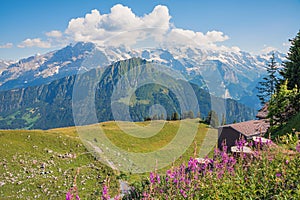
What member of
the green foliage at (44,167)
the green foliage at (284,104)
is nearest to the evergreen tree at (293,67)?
the green foliage at (284,104)

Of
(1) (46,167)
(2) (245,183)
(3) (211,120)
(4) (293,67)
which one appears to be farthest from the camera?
(3) (211,120)

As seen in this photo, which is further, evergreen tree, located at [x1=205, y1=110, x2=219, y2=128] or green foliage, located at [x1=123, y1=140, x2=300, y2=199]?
evergreen tree, located at [x1=205, y1=110, x2=219, y2=128]

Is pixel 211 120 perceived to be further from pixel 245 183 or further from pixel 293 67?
pixel 245 183

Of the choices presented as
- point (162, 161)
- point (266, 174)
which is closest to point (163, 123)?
point (162, 161)

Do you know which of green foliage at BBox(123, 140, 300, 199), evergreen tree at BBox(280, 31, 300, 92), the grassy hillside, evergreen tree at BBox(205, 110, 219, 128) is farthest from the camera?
evergreen tree at BBox(205, 110, 219, 128)

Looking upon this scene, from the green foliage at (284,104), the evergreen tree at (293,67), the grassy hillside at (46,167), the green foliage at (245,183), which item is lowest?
the grassy hillside at (46,167)

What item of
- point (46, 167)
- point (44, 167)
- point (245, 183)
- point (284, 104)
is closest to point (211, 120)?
point (284, 104)

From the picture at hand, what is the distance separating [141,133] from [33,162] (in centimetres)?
2705

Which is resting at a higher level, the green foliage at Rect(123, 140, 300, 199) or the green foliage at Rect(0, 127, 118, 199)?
the green foliage at Rect(123, 140, 300, 199)

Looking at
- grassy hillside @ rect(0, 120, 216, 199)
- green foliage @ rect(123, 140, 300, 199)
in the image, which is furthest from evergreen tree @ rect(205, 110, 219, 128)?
green foliage @ rect(123, 140, 300, 199)

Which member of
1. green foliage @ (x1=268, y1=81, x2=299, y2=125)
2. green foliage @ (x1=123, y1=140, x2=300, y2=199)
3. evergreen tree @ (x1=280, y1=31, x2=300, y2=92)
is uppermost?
evergreen tree @ (x1=280, y1=31, x2=300, y2=92)

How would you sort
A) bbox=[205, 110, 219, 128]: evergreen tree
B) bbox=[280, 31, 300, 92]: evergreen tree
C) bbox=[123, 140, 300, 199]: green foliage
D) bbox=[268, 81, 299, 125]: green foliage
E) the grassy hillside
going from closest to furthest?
bbox=[123, 140, 300, 199]: green foliage < the grassy hillside < bbox=[268, 81, 299, 125]: green foliage < bbox=[280, 31, 300, 92]: evergreen tree < bbox=[205, 110, 219, 128]: evergreen tree

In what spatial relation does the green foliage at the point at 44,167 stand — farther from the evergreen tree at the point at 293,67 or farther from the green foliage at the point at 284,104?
Answer: the evergreen tree at the point at 293,67

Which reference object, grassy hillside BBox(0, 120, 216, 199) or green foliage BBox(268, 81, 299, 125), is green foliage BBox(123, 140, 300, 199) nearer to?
grassy hillside BBox(0, 120, 216, 199)
